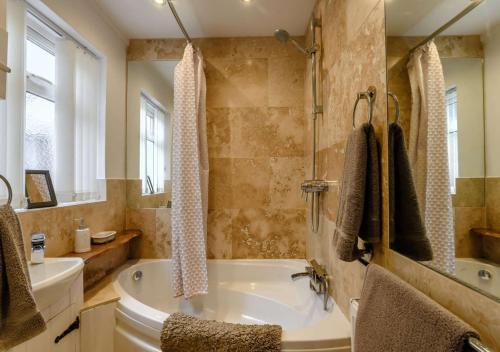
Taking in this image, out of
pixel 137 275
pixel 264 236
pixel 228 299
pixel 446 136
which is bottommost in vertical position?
pixel 228 299

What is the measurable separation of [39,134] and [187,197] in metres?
0.97

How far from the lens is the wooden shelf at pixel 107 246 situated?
4.75ft

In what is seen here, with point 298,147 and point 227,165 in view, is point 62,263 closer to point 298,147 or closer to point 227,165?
point 227,165

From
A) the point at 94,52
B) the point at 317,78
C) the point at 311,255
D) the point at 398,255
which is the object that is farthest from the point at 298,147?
the point at 94,52

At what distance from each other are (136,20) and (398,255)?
92.6 inches

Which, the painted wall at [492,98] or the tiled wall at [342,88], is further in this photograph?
the tiled wall at [342,88]

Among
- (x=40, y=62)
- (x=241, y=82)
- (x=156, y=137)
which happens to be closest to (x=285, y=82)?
(x=241, y=82)

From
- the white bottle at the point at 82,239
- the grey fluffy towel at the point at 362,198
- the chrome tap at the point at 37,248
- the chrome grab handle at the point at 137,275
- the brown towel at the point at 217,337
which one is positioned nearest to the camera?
the grey fluffy towel at the point at 362,198

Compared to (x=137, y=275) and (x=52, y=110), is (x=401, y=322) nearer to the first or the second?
→ (x=137, y=275)

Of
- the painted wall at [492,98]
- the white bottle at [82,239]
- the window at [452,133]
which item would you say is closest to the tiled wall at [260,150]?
the white bottle at [82,239]

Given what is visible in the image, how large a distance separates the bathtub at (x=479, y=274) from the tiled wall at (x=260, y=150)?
1.51 meters

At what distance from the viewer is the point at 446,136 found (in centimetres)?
60

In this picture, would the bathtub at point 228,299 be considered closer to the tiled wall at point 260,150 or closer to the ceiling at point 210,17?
the tiled wall at point 260,150

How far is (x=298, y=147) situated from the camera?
2.10 m
